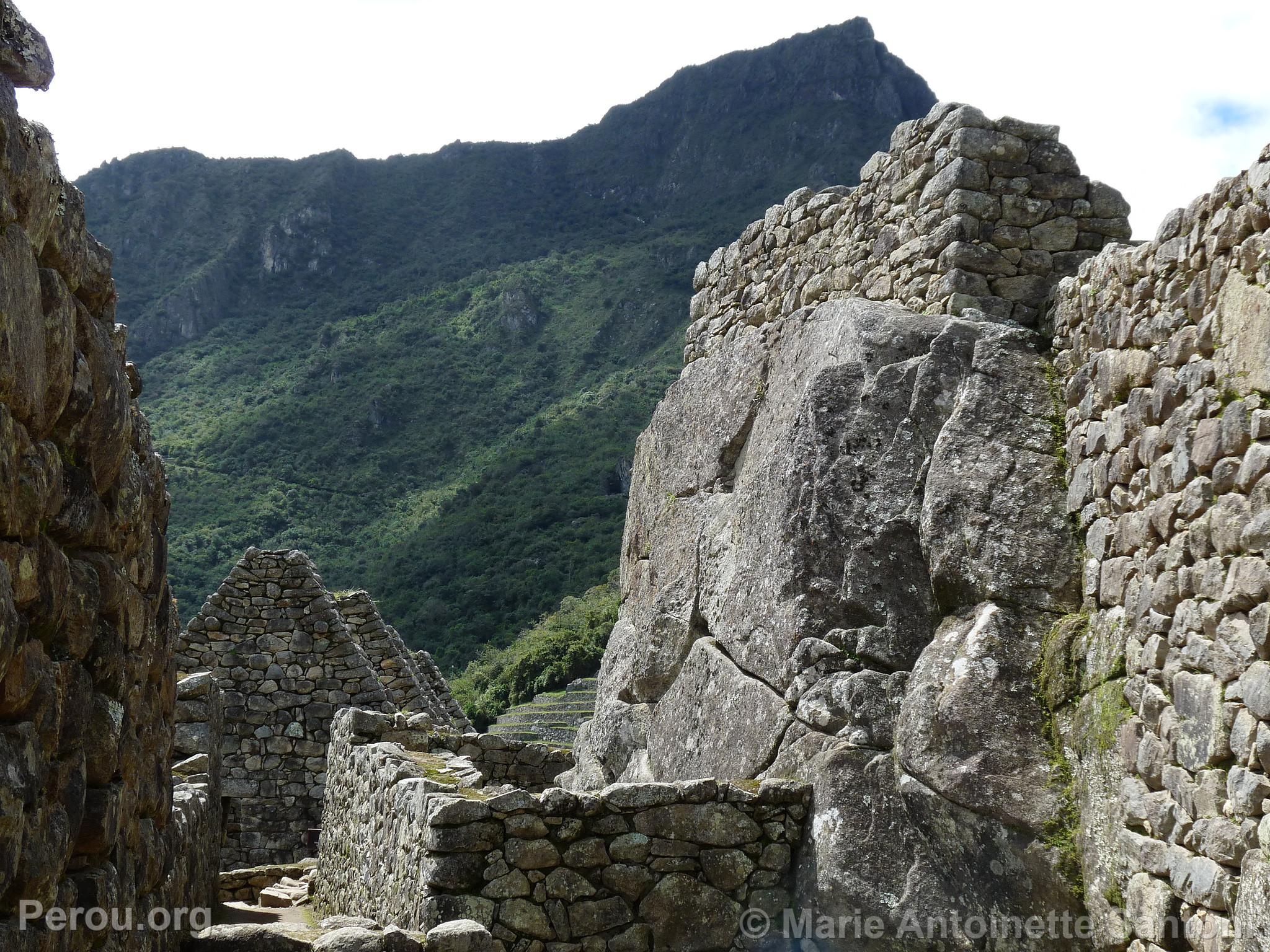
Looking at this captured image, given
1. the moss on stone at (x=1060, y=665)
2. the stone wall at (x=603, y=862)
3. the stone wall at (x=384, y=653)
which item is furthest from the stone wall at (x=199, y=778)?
the stone wall at (x=384, y=653)

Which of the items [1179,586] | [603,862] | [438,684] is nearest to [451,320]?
[438,684]

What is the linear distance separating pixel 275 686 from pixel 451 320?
53.2 metres

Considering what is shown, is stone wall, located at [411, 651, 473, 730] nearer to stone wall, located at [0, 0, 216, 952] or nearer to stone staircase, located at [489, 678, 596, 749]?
stone staircase, located at [489, 678, 596, 749]

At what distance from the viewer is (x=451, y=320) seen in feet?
215

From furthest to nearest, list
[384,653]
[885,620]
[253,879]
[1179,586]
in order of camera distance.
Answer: [384,653] → [253,879] → [885,620] → [1179,586]

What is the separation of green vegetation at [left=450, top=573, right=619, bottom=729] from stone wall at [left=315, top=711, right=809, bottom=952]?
2198 cm

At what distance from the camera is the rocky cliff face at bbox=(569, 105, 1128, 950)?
6.38 m

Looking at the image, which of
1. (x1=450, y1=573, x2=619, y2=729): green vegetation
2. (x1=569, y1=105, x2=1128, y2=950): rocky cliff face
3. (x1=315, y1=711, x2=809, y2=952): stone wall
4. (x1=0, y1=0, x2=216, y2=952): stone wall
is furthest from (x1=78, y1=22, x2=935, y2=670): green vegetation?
(x1=0, y1=0, x2=216, y2=952): stone wall

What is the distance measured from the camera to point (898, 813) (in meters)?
6.47

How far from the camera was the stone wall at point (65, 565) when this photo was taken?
2570 millimetres

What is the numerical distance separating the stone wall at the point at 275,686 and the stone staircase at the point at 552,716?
21.4 ft

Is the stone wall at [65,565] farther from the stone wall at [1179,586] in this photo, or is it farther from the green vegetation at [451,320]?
the green vegetation at [451,320]

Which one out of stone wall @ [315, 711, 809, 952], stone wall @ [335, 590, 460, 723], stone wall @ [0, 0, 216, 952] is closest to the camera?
stone wall @ [0, 0, 216, 952]

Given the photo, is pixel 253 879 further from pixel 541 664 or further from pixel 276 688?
pixel 541 664
